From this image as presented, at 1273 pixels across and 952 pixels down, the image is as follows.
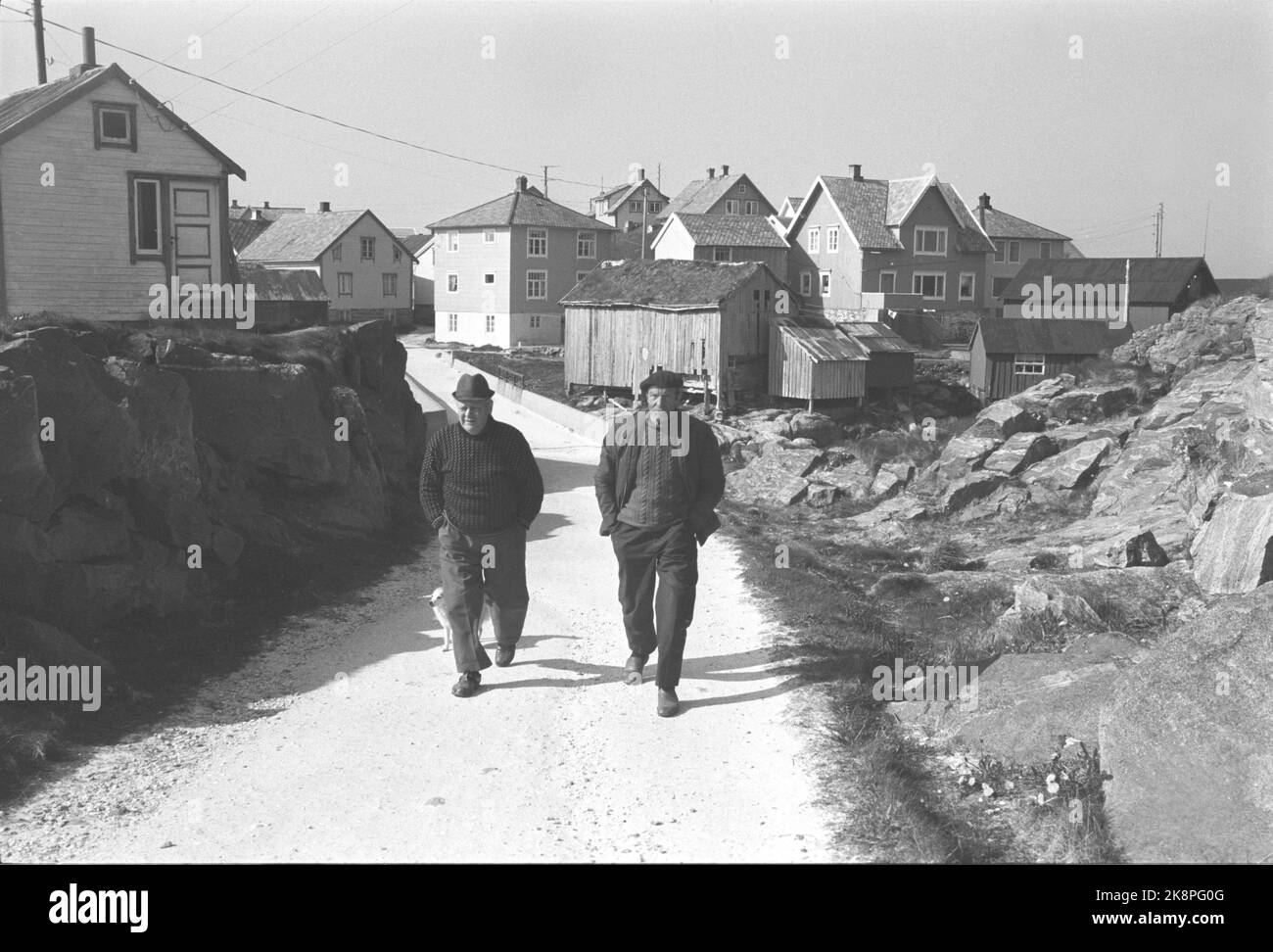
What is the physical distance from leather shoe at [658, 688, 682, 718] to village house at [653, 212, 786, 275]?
51.8 metres

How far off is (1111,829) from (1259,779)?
0.78m

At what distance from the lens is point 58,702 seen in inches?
326

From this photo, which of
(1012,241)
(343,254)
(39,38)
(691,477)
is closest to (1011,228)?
(1012,241)

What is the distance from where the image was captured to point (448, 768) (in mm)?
7363

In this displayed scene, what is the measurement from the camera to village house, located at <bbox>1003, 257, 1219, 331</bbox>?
171ft

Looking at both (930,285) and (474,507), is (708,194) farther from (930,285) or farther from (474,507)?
(474,507)

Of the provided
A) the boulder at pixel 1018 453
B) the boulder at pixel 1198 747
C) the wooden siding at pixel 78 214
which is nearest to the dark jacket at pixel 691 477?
the boulder at pixel 1198 747

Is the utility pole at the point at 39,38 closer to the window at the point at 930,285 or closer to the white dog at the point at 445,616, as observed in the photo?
the white dog at the point at 445,616

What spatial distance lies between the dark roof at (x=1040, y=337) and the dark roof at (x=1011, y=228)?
22451 mm

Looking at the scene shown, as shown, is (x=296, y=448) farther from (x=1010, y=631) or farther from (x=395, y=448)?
(x=1010, y=631)

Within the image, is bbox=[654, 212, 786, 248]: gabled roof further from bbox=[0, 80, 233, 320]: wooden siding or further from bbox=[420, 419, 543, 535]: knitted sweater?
bbox=[420, 419, 543, 535]: knitted sweater

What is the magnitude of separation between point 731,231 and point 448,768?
5623 cm

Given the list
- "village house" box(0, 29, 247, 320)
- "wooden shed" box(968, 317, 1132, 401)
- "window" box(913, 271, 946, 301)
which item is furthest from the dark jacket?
"window" box(913, 271, 946, 301)
